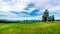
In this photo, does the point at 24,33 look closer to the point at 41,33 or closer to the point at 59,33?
the point at 41,33

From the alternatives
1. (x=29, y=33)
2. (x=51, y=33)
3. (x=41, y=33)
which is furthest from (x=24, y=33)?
(x=51, y=33)

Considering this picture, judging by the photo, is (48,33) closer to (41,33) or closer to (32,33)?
(41,33)

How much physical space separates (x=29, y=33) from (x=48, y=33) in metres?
2.16

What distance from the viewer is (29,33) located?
15.4m

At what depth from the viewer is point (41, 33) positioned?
1587 centimetres

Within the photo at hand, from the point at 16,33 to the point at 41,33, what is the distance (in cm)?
268

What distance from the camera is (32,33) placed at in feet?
51.0

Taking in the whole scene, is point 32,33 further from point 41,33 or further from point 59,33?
point 59,33

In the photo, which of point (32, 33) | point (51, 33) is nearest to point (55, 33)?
point (51, 33)

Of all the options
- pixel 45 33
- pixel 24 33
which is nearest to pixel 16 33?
pixel 24 33

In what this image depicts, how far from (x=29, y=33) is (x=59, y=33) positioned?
3320 mm

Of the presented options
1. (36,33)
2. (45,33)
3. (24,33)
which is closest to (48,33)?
(45,33)

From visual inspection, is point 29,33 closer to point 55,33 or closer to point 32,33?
point 32,33

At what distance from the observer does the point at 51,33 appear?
16.1 meters
